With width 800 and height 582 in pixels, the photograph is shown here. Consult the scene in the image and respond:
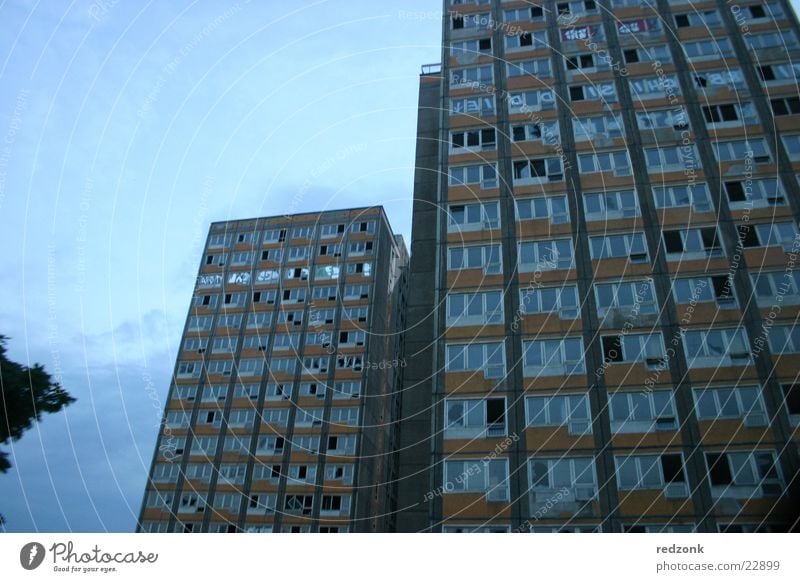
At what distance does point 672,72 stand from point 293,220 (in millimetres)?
34334

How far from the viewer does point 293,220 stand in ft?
176

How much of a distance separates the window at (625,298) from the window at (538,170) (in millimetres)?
5757

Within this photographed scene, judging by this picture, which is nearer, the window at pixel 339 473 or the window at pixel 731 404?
the window at pixel 731 404

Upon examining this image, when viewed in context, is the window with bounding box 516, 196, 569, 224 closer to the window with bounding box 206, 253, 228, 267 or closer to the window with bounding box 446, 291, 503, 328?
the window with bounding box 446, 291, 503, 328

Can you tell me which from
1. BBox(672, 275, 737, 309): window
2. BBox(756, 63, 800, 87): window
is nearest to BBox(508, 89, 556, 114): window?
BBox(756, 63, 800, 87): window

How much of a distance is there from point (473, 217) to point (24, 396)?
18.9 meters

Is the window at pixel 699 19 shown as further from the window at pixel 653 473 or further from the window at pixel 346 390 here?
the window at pixel 346 390

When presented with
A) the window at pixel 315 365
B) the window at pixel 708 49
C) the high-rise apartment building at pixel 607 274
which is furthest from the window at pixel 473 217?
the window at pixel 315 365

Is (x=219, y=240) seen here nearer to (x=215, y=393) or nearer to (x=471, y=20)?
(x=215, y=393)

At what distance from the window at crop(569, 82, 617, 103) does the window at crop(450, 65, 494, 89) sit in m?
4.22

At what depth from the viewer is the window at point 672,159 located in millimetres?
25719

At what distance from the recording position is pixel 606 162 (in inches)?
1052

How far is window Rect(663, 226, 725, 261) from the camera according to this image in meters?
24.0

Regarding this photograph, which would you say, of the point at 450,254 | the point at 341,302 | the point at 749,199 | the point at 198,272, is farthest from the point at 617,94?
the point at 198,272
